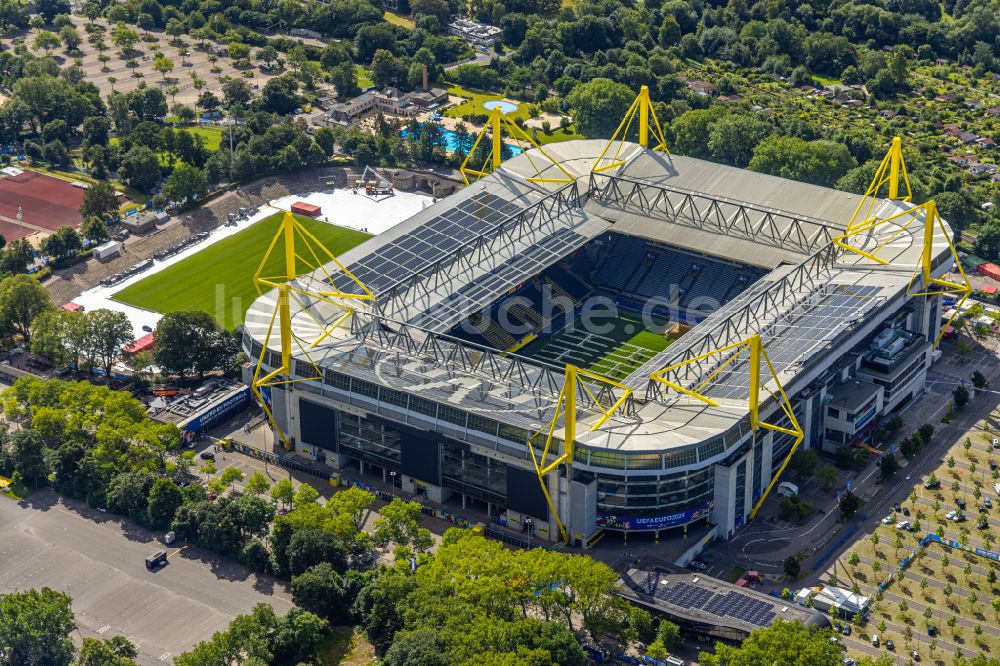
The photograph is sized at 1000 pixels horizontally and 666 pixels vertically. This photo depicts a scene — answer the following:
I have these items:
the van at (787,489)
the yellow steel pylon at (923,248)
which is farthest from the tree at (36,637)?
the yellow steel pylon at (923,248)

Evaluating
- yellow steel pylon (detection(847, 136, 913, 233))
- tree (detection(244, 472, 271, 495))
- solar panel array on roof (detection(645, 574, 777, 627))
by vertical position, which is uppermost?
yellow steel pylon (detection(847, 136, 913, 233))

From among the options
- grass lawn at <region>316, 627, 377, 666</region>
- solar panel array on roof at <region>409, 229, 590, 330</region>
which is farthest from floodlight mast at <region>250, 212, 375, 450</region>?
grass lawn at <region>316, 627, 377, 666</region>

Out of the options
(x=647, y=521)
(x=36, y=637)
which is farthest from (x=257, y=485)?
(x=647, y=521)

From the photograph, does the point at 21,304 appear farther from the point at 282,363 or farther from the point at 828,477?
the point at 828,477

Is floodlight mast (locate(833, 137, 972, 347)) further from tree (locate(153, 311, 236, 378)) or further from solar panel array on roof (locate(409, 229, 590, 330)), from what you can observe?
tree (locate(153, 311, 236, 378))

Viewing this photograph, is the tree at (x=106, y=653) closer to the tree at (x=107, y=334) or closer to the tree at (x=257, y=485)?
the tree at (x=257, y=485)

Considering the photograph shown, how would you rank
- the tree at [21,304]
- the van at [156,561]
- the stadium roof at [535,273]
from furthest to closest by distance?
the tree at [21,304], the stadium roof at [535,273], the van at [156,561]

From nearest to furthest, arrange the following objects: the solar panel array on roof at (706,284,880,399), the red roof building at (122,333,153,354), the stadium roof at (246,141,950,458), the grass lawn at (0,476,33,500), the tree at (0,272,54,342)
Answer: the stadium roof at (246,141,950,458), the solar panel array on roof at (706,284,880,399), the grass lawn at (0,476,33,500), the red roof building at (122,333,153,354), the tree at (0,272,54,342)

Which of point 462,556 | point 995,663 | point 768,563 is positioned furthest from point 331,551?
point 995,663
